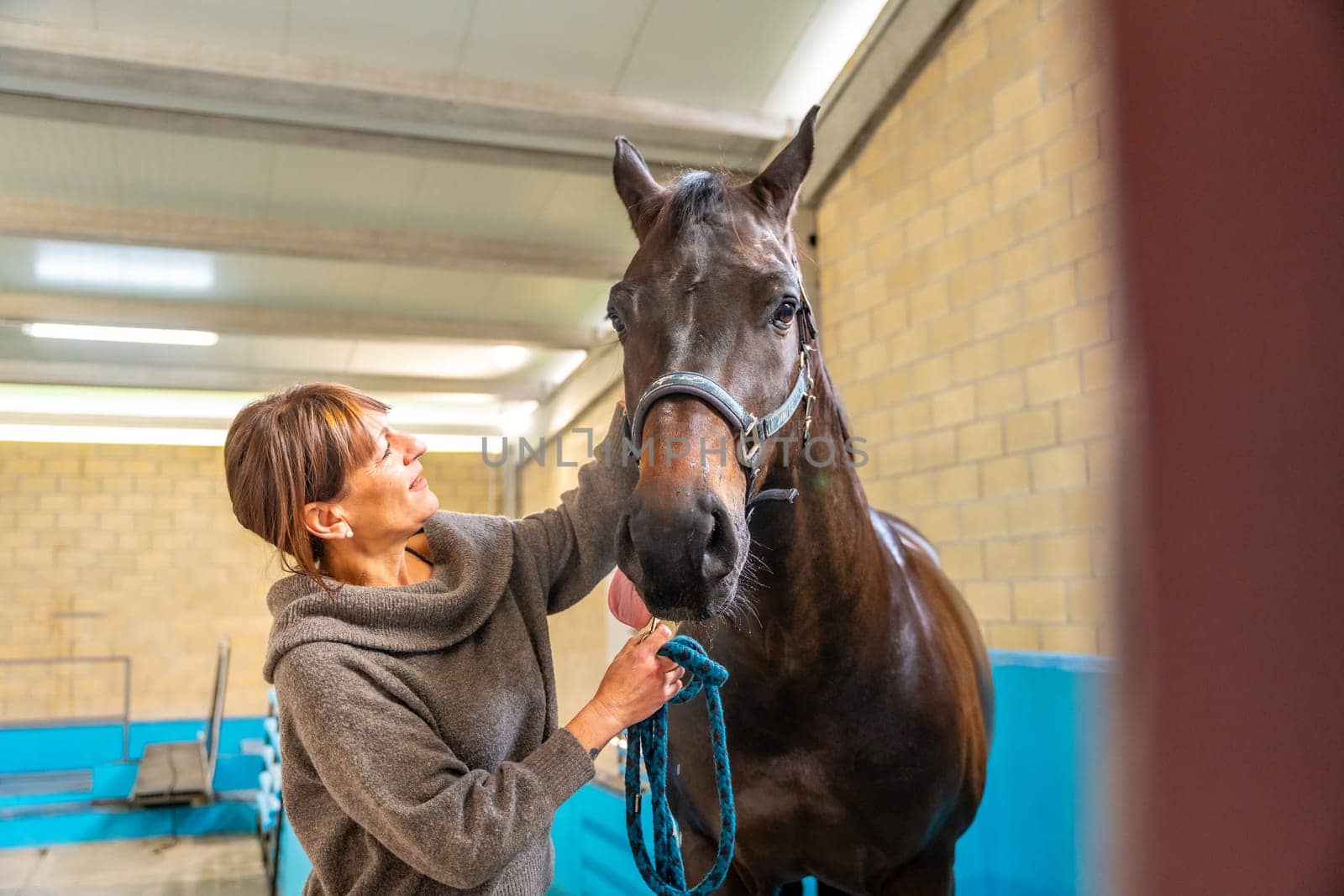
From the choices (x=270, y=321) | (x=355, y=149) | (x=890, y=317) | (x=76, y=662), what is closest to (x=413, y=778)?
(x=890, y=317)

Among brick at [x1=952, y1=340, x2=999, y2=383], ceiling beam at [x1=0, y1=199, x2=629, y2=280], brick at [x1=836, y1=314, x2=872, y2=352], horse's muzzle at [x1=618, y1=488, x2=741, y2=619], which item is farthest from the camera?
ceiling beam at [x1=0, y1=199, x2=629, y2=280]

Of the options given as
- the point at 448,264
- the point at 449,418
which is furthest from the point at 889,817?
the point at 449,418

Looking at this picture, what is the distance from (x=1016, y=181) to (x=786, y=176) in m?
2.47

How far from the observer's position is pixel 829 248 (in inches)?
184

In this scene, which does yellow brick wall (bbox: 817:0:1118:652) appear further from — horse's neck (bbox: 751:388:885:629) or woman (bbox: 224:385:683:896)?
woman (bbox: 224:385:683:896)

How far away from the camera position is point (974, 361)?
12.1 feet

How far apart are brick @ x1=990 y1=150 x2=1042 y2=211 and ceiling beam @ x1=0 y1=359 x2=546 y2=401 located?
558 cm

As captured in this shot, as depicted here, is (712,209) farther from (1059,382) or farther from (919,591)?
(1059,382)

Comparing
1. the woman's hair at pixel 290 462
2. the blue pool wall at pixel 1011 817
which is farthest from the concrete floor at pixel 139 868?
the woman's hair at pixel 290 462

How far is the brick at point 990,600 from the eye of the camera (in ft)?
11.5

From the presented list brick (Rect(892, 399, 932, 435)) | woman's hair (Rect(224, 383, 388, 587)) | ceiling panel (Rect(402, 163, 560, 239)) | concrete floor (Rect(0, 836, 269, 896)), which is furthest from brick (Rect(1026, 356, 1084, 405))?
concrete floor (Rect(0, 836, 269, 896))

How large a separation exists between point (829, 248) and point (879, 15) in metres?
1.03

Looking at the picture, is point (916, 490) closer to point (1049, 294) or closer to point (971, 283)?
point (971, 283)

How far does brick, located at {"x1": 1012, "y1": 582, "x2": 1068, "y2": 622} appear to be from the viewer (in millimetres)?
3264
